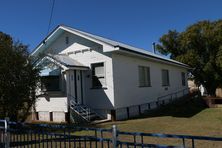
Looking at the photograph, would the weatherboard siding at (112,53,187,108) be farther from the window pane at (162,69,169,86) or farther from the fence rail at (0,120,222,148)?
the fence rail at (0,120,222,148)

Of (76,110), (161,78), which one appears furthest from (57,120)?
(161,78)

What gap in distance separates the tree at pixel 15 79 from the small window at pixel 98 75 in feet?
14.8

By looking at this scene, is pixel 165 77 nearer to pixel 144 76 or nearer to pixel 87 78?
pixel 144 76

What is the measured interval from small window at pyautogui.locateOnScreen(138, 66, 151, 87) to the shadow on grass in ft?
6.28

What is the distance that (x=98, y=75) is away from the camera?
15.7 metres

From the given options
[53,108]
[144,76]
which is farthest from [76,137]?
[144,76]

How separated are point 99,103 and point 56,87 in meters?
2.62

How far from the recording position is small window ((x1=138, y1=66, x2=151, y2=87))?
59.5 feet

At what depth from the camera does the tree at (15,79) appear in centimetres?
1078

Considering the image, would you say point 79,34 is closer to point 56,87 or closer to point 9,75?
point 56,87

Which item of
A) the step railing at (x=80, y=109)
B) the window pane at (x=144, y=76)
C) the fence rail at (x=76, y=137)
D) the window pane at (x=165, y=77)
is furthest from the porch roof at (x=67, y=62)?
the window pane at (x=165, y=77)

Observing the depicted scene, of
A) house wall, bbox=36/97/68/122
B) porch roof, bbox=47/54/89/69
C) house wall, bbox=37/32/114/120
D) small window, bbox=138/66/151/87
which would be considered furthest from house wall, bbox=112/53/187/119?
house wall, bbox=36/97/68/122

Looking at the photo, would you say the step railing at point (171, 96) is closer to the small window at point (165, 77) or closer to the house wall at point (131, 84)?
the house wall at point (131, 84)

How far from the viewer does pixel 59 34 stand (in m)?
17.2
